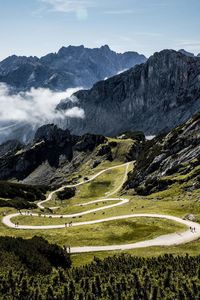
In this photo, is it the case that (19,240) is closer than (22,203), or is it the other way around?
(19,240)

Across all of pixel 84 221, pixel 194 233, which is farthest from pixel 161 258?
pixel 84 221

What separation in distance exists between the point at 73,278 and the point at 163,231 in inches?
1733

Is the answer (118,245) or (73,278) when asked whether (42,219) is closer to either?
(118,245)

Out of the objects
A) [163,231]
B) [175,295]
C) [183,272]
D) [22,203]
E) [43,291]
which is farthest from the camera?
[22,203]

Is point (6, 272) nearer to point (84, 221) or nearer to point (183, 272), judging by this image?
point (183, 272)

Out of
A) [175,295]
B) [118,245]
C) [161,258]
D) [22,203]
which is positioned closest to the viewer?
[175,295]

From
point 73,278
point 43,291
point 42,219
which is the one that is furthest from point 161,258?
point 42,219

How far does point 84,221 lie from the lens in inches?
4931

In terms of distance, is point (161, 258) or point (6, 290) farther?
point (161, 258)

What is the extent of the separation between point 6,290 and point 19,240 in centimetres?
2646

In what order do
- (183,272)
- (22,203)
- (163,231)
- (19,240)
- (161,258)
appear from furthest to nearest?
(22,203) < (163,231) < (19,240) < (161,258) < (183,272)

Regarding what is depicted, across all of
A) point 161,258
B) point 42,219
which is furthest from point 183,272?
point 42,219

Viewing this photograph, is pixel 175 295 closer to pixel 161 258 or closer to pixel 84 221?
pixel 161 258

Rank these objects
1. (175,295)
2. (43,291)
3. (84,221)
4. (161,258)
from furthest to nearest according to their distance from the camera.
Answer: (84,221), (161,258), (43,291), (175,295)
